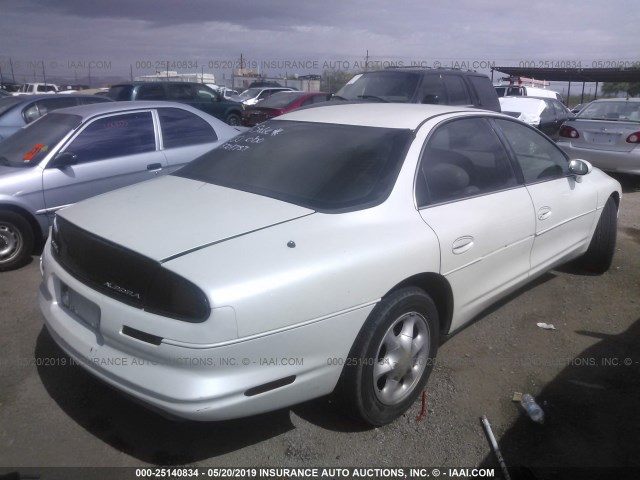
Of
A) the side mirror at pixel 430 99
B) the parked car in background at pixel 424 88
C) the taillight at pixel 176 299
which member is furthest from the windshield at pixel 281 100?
the taillight at pixel 176 299

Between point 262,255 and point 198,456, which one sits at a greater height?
point 262,255

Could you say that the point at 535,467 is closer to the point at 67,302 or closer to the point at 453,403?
the point at 453,403

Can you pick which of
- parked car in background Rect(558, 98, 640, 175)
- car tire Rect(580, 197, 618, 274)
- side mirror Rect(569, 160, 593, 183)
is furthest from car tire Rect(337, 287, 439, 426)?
parked car in background Rect(558, 98, 640, 175)

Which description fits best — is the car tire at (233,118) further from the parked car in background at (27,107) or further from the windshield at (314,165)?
the windshield at (314,165)

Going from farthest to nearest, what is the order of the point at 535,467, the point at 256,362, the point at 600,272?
1. the point at 600,272
2. the point at 535,467
3. the point at 256,362

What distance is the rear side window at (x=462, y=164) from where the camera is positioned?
3.25 m

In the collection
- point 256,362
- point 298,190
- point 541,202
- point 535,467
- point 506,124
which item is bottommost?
point 535,467

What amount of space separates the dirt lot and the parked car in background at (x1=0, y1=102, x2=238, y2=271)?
1.37m

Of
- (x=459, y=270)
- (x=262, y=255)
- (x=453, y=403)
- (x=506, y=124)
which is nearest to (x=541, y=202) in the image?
(x=506, y=124)

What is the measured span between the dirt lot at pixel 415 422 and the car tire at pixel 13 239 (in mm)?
1232

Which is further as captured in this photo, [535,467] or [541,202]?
[541,202]

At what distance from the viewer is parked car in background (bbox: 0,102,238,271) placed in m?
5.15

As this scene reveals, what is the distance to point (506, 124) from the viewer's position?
4113 mm

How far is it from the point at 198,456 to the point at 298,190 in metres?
1.45
